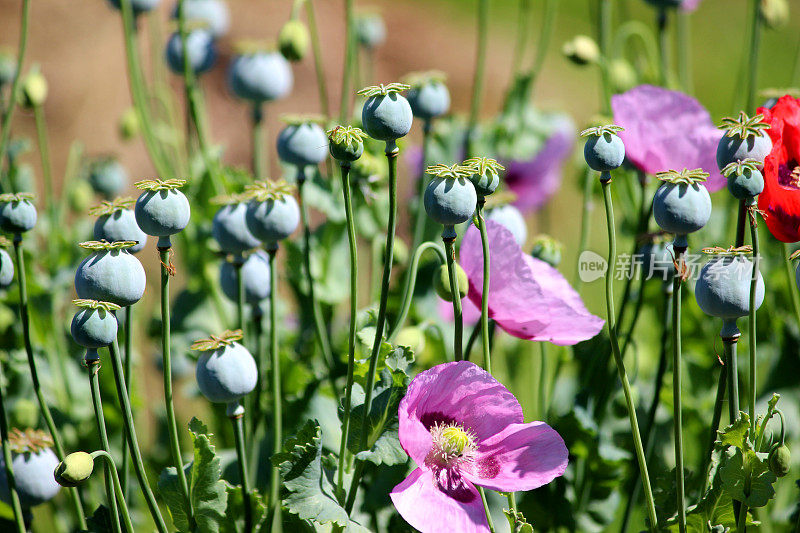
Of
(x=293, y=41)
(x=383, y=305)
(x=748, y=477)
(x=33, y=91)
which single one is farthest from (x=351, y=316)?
(x=33, y=91)

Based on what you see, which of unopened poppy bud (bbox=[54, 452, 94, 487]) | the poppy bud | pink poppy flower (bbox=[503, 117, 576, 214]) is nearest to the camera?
unopened poppy bud (bbox=[54, 452, 94, 487])

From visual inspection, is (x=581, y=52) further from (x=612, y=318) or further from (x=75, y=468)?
(x=75, y=468)

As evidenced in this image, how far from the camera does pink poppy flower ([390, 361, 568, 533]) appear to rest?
44cm

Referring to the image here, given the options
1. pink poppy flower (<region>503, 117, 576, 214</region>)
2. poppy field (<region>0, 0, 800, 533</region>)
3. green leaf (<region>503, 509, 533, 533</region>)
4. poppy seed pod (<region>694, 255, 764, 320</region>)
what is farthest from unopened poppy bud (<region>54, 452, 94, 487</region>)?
pink poppy flower (<region>503, 117, 576, 214</region>)

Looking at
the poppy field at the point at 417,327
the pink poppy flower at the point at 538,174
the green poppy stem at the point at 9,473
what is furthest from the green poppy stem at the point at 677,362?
the pink poppy flower at the point at 538,174

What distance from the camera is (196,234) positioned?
852 millimetres

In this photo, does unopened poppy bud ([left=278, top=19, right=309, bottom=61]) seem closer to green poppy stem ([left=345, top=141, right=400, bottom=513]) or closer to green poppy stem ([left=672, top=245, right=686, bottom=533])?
green poppy stem ([left=345, top=141, right=400, bottom=513])

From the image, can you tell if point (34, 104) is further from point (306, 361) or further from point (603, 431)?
point (603, 431)

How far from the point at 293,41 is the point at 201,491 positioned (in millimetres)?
422

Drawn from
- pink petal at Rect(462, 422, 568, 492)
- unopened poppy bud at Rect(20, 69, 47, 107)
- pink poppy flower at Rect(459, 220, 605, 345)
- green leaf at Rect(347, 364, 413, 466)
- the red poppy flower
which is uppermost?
unopened poppy bud at Rect(20, 69, 47, 107)

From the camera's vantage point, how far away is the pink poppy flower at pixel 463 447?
444mm

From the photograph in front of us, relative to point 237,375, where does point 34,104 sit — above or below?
above

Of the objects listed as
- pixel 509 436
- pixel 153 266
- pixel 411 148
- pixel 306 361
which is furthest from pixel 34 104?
pixel 153 266

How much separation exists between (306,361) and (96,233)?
1.12ft
